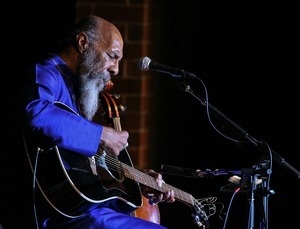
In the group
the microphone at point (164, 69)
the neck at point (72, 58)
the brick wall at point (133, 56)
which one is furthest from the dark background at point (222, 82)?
the microphone at point (164, 69)

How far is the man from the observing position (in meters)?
2.55

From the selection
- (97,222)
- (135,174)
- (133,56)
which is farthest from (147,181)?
(133,56)

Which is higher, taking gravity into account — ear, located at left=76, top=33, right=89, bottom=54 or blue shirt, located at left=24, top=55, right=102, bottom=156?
ear, located at left=76, top=33, right=89, bottom=54

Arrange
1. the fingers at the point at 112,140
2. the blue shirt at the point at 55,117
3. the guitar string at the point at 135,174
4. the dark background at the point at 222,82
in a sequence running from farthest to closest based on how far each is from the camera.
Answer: the dark background at the point at 222,82, the guitar string at the point at 135,174, the fingers at the point at 112,140, the blue shirt at the point at 55,117

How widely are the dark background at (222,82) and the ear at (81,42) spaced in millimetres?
959

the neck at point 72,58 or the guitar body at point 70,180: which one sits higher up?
the neck at point 72,58

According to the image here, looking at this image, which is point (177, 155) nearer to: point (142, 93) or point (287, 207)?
point (142, 93)

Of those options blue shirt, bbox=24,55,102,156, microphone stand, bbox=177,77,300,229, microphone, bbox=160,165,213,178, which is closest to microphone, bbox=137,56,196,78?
microphone stand, bbox=177,77,300,229

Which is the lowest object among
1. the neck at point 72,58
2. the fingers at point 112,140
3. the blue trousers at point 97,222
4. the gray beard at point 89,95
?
the blue trousers at point 97,222

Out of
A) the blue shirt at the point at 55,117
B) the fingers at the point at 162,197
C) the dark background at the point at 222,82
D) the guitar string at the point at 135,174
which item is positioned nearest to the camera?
the blue shirt at the point at 55,117

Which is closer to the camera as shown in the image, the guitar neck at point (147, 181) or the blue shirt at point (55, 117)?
the blue shirt at point (55, 117)

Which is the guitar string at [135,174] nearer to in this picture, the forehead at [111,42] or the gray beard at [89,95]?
the gray beard at [89,95]

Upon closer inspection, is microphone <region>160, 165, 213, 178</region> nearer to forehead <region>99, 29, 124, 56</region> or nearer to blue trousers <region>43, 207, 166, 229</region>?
blue trousers <region>43, 207, 166, 229</region>

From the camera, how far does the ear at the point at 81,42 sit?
2961mm
